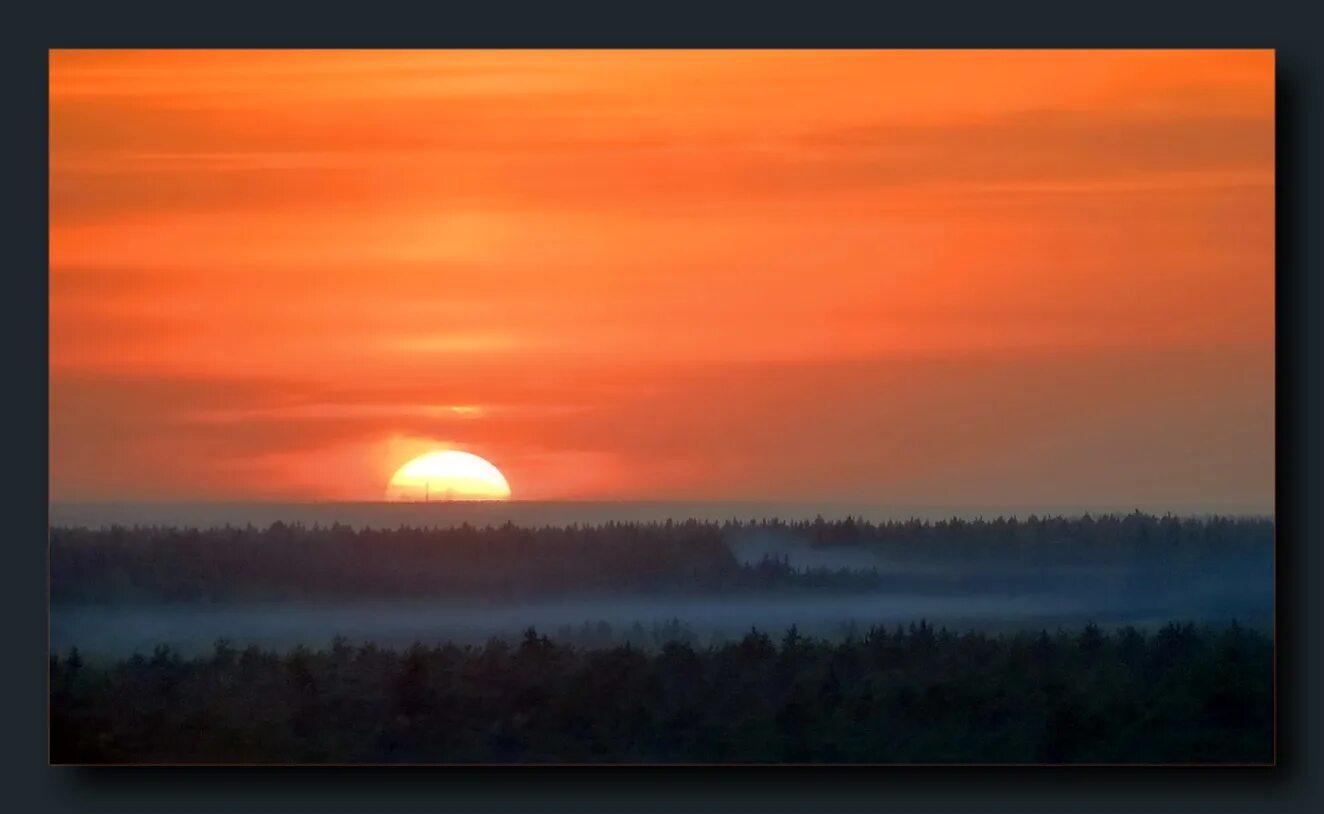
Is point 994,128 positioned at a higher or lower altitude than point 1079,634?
higher

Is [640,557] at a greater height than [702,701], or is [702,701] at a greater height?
[640,557]

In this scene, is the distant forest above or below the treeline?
above

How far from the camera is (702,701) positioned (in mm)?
4172

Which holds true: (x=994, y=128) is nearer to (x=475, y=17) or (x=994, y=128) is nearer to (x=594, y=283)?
(x=594, y=283)

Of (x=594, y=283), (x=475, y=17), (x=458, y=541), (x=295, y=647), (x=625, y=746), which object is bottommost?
(x=625, y=746)

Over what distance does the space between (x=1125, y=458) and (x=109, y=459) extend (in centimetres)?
262

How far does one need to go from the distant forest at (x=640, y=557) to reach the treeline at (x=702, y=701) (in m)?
0.15

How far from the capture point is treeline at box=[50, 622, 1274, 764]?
4.15 meters

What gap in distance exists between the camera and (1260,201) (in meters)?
4.19

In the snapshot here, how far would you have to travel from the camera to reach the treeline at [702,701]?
4.15m

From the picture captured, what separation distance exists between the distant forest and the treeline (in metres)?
0.15

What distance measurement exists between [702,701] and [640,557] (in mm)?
405

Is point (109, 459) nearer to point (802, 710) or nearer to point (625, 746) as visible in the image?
point (625, 746)

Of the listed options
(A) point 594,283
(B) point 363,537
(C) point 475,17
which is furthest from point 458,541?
(C) point 475,17
